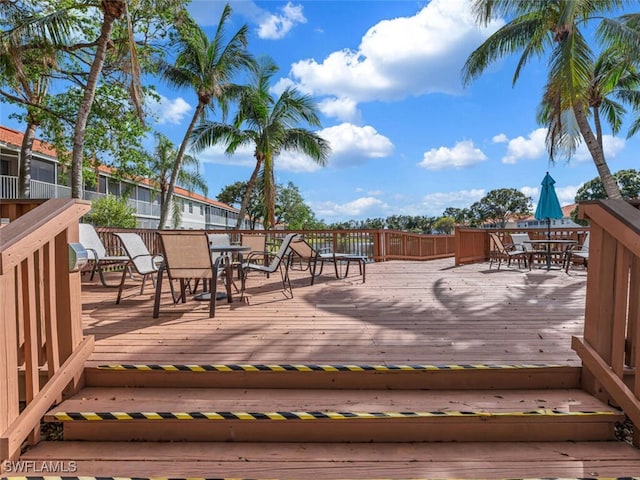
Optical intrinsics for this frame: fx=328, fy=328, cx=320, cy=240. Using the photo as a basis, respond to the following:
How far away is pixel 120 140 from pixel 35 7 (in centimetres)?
377

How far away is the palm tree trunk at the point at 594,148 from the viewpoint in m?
7.53

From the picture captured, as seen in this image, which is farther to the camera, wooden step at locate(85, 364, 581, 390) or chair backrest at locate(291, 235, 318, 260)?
chair backrest at locate(291, 235, 318, 260)

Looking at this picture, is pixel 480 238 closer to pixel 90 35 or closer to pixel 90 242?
pixel 90 242

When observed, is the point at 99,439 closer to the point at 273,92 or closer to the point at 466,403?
the point at 466,403

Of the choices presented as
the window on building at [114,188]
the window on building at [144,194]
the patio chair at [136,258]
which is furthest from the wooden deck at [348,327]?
the window on building at [144,194]

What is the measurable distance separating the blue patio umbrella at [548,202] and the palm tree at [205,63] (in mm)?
10200

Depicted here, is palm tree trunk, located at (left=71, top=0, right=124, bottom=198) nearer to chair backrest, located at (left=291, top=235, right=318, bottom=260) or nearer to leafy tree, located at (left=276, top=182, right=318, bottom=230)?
chair backrest, located at (left=291, top=235, right=318, bottom=260)

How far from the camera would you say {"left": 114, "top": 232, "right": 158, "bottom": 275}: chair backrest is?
156 inches

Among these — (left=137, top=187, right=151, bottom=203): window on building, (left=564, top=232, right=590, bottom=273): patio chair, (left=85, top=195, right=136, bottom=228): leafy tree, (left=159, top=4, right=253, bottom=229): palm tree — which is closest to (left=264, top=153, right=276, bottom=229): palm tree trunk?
(left=159, top=4, right=253, bottom=229): palm tree

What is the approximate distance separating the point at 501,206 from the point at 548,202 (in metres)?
47.6

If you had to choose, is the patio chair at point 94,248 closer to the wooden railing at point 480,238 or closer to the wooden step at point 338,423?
the wooden step at point 338,423

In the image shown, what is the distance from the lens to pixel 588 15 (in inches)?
312

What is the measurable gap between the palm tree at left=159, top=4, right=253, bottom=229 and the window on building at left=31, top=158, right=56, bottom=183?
8.58 m

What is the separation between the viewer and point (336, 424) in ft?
5.75
